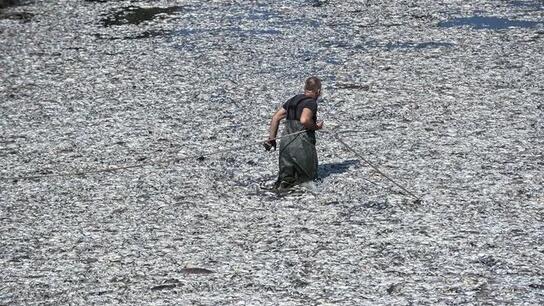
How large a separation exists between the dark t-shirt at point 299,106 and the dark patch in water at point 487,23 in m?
15.1

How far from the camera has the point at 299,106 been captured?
17.3 metres

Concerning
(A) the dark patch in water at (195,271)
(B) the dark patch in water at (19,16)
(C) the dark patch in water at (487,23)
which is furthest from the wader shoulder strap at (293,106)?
(B) the dark patch in water at (19,16)

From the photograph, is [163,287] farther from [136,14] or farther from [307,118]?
[136,14]

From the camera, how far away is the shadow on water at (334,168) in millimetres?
18531

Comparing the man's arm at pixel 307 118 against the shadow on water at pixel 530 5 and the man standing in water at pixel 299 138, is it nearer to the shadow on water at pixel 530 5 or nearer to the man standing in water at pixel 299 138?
the man standing in water at pixel 299 138

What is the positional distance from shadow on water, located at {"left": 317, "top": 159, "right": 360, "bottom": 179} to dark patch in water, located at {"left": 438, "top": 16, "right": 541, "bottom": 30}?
43.7 ft

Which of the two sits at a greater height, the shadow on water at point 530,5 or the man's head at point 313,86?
the man's head at point 313,86

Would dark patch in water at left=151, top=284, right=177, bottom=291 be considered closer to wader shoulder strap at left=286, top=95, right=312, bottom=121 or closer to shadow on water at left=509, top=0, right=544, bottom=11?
wader shoulder strap at left=286, top=95, right=312, bottom=121

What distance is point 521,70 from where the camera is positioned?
2578cm

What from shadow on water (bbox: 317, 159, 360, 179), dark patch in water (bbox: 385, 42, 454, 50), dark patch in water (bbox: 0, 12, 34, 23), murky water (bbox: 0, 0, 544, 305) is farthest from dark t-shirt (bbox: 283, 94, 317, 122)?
dark patch in water (bbox: 0, 12, 34, 23)

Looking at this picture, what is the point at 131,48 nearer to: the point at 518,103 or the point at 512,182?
the point at 518,103

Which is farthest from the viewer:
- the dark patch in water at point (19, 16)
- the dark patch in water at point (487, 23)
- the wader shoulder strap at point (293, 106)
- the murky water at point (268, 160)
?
the dark patch in water at point (19, 16)

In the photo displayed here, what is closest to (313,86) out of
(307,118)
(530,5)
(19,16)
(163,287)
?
(307,118)

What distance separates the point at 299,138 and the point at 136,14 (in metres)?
18.9
